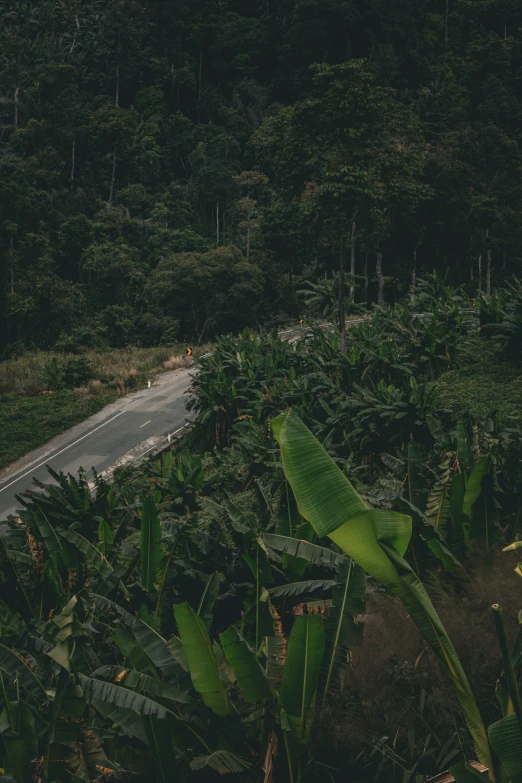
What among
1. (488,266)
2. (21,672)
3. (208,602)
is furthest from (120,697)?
(488,266)

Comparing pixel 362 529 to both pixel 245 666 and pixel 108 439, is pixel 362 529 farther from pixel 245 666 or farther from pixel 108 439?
pixel 108 439

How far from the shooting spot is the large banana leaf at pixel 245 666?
412 cm

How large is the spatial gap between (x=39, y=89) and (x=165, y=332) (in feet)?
105

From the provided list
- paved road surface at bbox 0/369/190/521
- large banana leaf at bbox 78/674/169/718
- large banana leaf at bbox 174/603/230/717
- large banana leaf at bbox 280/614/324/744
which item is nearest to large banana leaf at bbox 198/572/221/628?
large banana leaf at bbox 78/674/169/718

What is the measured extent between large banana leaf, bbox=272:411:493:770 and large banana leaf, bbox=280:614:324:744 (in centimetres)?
65

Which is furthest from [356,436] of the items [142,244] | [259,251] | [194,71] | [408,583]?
[194,71]

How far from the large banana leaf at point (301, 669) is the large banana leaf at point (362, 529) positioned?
647 mm

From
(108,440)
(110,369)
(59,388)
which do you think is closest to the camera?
(108,440)

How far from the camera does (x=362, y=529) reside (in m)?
3.50

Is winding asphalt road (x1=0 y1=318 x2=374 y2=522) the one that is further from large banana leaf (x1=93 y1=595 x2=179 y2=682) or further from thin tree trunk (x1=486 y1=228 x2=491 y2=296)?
thin tree trunk (x1=486 y1=228 x2=491 y2=296)

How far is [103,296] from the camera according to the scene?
4756 centimetres

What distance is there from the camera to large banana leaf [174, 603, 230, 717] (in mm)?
4242

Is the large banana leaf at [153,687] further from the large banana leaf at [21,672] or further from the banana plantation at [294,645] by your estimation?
the large banana leaf at [21,672]

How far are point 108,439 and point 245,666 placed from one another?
68.6 feet
